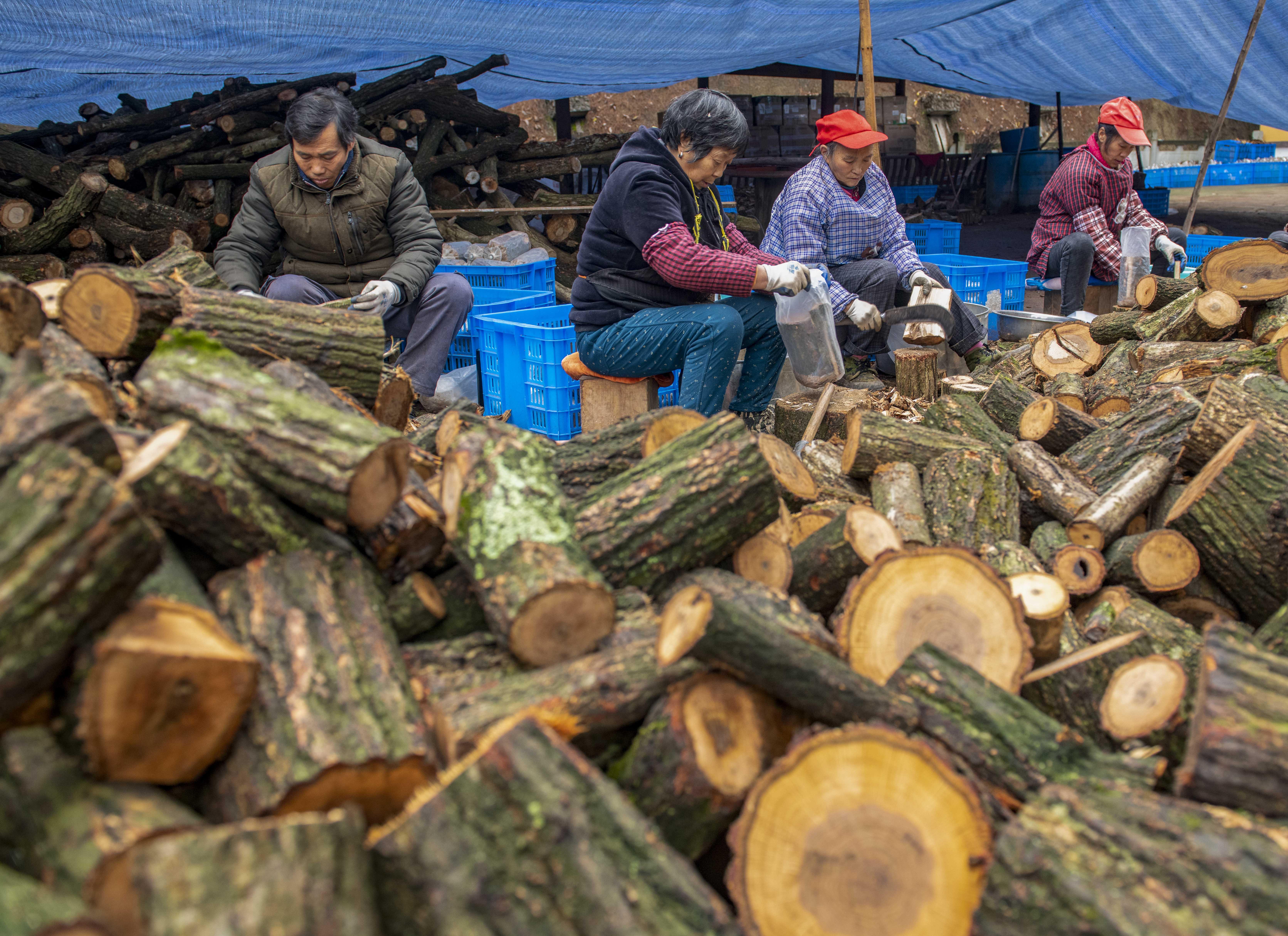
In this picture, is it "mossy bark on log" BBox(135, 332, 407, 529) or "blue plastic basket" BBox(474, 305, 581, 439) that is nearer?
"mossy bark on log" BBox(135, 332, 407, 529)

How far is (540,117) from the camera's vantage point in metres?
15.5

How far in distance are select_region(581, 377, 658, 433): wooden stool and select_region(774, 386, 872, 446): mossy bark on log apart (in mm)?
598

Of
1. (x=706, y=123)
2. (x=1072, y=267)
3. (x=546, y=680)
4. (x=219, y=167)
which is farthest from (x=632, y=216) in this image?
(x=219, y=167)

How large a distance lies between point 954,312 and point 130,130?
20.0ft

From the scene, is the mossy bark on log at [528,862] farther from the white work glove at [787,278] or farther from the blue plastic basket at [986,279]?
the blue plastic basket at [986,279]

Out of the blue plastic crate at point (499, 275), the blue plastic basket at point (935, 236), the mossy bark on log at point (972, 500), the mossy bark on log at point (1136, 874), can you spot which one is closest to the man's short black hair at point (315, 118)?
the blue plastic crate at point (499, 275)

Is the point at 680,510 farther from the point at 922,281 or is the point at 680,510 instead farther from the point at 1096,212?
the point at 1096,212

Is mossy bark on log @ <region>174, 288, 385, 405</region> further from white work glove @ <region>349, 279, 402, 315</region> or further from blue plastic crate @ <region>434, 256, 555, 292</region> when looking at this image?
blue plastic crate @ <region>434, 256, 555, 292</region>

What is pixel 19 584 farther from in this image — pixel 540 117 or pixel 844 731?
pixel 540 117

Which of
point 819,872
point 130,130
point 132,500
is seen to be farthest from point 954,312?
point 130,130

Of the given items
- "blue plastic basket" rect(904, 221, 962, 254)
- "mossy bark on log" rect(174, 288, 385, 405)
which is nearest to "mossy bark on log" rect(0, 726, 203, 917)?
"mossy bark on log" rect(174, 288, 385, 405)

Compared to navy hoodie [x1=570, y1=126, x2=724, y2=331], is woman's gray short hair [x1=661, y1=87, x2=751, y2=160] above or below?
above

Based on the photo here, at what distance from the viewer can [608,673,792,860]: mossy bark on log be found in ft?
4.91

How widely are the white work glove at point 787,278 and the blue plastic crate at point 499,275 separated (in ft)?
6.43
